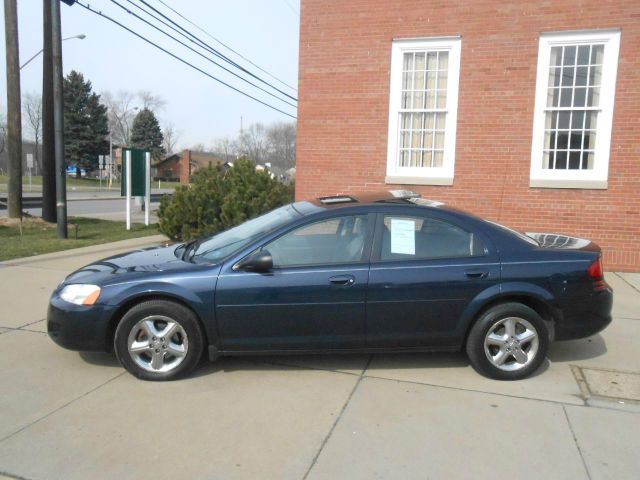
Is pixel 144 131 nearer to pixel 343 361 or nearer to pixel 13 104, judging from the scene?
pixel 13 104

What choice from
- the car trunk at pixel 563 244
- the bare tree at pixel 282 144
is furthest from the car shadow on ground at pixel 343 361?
the bare tree at pixel 282 144

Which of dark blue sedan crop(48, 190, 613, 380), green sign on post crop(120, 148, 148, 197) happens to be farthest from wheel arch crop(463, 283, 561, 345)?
green sign on post crop(120, 148, 148, 197)

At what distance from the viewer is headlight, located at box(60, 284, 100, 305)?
167 inches

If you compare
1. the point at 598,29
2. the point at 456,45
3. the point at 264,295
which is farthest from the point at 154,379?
the point at 598,29

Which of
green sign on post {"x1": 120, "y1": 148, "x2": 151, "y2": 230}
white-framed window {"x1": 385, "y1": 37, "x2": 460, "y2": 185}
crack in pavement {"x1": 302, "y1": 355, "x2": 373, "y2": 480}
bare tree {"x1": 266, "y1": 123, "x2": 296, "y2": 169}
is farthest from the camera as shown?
bare tree {"x1": 266, "y1": 123, "x2": 296, "y2": 169}

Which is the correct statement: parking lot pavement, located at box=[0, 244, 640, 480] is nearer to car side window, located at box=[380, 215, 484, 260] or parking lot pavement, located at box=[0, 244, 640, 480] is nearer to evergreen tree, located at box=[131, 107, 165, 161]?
car side window, located at box=[380, 215, 484, 260]

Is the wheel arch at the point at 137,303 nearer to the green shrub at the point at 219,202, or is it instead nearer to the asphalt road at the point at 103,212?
the green shrub at the point at 219,202

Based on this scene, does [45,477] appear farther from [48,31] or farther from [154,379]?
[48,31]

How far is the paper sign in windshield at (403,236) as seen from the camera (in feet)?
14.5

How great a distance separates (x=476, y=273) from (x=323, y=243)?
48.9 inches

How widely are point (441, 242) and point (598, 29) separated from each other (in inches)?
252

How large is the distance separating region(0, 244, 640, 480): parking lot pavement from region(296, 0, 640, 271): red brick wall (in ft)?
14.5

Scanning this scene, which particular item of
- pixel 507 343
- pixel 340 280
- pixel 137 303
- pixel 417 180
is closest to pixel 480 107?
pixel 417 180

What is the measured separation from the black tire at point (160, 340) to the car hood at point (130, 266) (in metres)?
0.31
